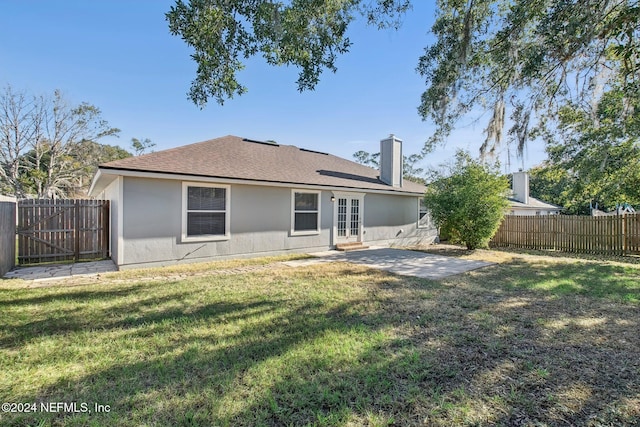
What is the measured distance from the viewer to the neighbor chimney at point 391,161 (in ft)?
45.8

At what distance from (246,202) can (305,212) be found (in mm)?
2382

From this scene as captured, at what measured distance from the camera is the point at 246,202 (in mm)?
9133

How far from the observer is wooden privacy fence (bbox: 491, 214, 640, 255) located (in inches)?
434

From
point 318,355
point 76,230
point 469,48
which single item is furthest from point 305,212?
point 318,355

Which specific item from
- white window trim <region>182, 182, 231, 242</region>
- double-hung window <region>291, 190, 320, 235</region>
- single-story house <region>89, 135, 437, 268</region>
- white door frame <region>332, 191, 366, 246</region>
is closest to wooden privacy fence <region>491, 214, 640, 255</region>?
single-story house <region>89, 135, 437, 268</region>

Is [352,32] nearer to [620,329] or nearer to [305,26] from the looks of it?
[305,26]

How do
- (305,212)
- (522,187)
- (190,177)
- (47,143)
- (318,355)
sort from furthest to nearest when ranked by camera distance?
(522,187) → (47,143) → (305,212) → (190,177) → (318,355)

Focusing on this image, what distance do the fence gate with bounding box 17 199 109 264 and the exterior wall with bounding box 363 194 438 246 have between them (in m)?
9.53

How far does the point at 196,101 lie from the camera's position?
5.38 meters

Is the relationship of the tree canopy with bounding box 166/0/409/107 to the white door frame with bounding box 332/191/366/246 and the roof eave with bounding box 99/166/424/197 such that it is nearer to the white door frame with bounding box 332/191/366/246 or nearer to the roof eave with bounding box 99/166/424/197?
the roof eave with bounding box 99/166/424/197

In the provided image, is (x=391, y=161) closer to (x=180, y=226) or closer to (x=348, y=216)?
(x=348, y=216)

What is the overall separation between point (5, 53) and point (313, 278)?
16.5 m

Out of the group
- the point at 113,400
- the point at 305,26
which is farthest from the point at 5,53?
the point at 113,400

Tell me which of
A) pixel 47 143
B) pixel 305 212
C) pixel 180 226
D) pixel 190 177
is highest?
pixel 47 143
